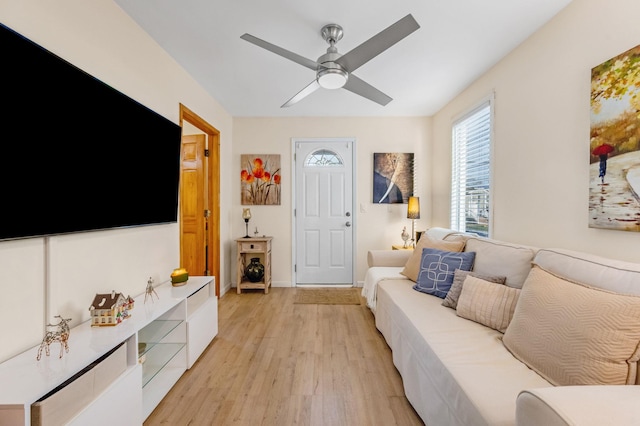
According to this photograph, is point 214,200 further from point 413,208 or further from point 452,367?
point 452,367

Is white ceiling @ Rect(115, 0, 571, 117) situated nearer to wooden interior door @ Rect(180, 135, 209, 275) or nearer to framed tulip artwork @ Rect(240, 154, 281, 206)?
wooden interior door @ Rect(180, 135, 209, 275)

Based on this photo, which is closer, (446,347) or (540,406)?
(540,406)

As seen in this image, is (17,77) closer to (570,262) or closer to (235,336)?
(235,336)

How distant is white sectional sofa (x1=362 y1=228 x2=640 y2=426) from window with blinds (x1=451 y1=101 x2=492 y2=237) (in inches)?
42.0

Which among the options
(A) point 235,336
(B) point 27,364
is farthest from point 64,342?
(A) point 235,336

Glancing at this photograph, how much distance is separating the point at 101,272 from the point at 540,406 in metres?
2.15

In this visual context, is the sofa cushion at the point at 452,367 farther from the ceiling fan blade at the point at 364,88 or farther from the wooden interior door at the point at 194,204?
the wooden interior door at the point at 194,204

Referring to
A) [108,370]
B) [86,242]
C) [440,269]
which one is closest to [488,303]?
[440,269]

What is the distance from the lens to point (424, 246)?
8.72 feet

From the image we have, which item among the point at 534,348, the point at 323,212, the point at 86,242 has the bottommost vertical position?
the point at 534,348

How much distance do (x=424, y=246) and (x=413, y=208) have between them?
1249 millimetres

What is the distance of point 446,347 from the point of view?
1.41 metres

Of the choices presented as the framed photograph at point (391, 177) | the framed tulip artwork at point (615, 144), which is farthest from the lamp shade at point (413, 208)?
the framed tulip artwork at point (615, 144)

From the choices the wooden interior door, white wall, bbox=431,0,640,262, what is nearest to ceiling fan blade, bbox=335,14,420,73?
white wall, bbox=431,0,640,262
